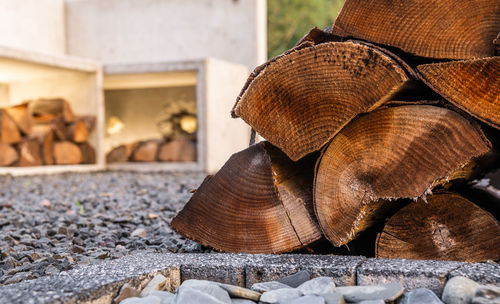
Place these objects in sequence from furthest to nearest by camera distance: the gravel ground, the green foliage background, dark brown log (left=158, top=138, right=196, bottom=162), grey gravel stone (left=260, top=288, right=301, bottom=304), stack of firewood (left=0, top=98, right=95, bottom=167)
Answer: the green foliage background
dark brown log (left=158, top=138, right=196, bottom=162)
stack of firewood (left=0, top=98, right=95, bottom=167)
the gravel ground
grey gravel stone (left=260, top=288, right=301, bottom=304)

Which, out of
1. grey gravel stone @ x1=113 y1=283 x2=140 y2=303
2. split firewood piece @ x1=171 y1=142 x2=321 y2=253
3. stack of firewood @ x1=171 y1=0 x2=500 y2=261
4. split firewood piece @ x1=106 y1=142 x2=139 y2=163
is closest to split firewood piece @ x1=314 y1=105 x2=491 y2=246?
stack of firewood @ x1=171 y1=0 x2=500 y2=261

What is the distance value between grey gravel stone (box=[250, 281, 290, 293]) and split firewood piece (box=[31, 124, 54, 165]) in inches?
229

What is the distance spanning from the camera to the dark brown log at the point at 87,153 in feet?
22.8

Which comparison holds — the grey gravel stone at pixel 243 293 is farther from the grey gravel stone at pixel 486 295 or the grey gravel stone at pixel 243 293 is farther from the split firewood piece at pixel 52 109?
the split firewood piece at pixel 52 109

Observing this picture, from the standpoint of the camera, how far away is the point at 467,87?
57.4 inches

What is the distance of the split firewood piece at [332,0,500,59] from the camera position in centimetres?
148

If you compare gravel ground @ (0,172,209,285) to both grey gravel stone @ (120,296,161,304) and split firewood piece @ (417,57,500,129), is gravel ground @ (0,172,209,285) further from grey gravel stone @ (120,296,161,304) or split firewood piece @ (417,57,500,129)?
split firewood piece @ (417,57,500,129)

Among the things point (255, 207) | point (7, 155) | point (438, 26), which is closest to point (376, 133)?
point (438, 26)

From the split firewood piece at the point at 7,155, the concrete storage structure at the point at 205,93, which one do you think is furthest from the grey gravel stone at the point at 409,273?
the split firewood piece at the point at 7,155

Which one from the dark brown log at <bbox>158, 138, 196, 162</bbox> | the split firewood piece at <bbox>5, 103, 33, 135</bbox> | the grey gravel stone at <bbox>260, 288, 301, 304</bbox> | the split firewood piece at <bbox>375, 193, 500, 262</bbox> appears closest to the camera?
the grey gravel stone at <bbox>260, 288, 301, 304</bbox>

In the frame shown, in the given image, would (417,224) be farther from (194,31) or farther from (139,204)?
(194,31)

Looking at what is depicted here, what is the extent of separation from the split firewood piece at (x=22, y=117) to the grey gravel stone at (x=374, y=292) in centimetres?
599

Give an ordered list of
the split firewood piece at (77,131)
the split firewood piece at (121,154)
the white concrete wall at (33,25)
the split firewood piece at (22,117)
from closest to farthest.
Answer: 1. the split firewood piece at (22,117)
2. the split firewood piece at (77,131)
3. the split firewood piece at (121,154)
4. the white concrete wall at (33,25)

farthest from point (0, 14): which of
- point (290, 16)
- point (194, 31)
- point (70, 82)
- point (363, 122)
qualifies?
point (290, 16)
